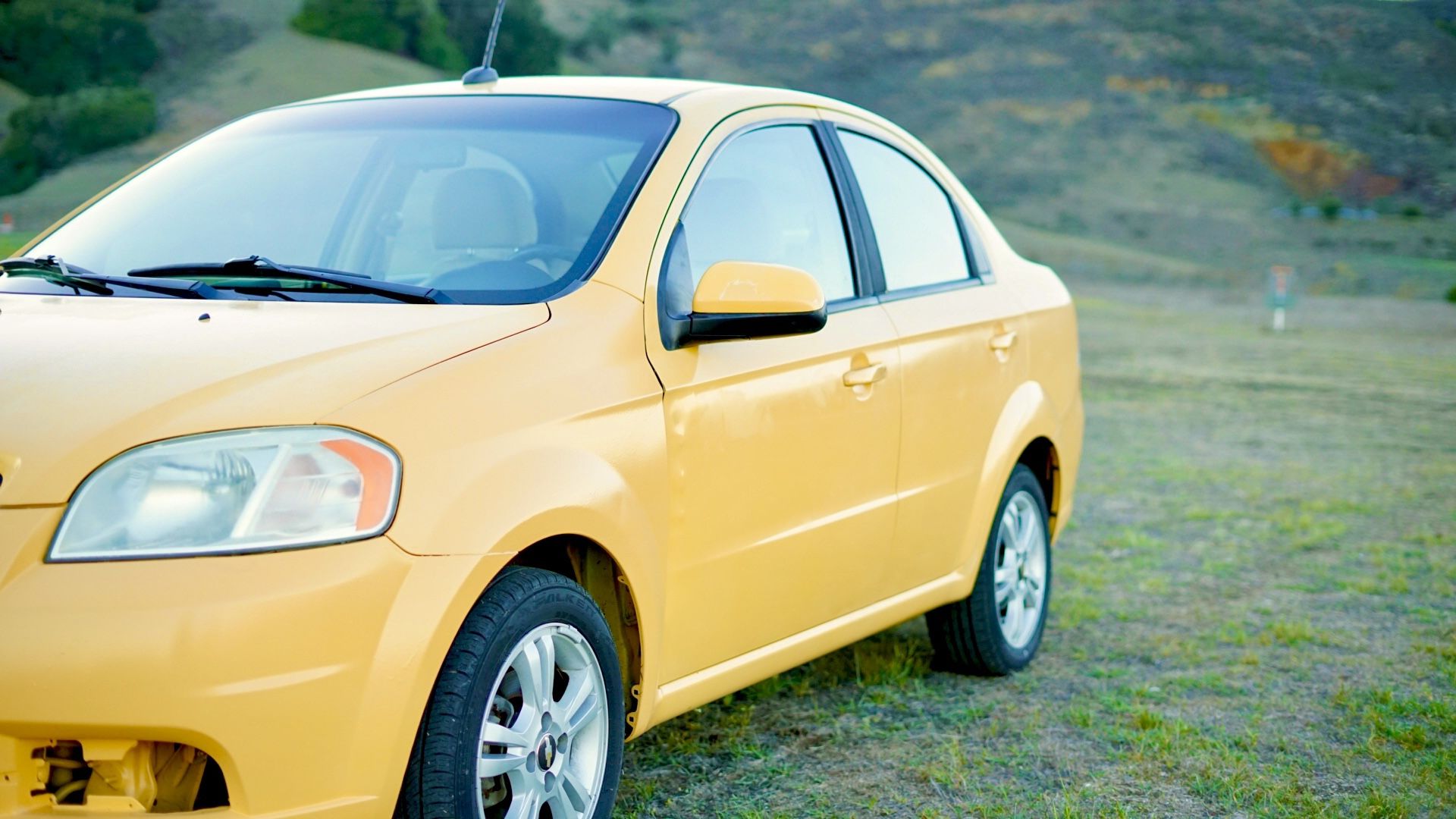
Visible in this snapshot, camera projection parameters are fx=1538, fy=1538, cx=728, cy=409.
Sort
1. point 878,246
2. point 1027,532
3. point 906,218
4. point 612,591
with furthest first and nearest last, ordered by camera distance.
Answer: point 1027,532 → point 906,218 → point 878,246 → point 612,591

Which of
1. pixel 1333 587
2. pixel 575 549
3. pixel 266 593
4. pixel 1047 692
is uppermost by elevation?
pixel 266 593

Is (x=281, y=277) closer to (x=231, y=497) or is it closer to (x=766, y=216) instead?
(x=231, y=497)

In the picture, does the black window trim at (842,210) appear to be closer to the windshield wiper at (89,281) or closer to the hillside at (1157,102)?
the windshield wiper at (89,281)

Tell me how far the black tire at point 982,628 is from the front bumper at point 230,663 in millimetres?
2618

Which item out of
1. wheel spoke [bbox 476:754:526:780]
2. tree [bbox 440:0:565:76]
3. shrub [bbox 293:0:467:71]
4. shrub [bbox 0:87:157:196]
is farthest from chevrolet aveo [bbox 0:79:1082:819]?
tree [bbox 440:0:565:76]

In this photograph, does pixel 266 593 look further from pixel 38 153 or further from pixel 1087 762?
pixel 38 153

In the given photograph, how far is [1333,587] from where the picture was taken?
21.1ft

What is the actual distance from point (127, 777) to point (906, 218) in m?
2.89

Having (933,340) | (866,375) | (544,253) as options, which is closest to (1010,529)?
(933,340)

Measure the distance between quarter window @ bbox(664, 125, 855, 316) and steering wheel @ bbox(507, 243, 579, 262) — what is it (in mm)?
216

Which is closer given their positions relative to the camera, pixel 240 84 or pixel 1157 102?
pixel 240 84

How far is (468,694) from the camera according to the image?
105 inches

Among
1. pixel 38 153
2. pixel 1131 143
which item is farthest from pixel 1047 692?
pixel 1131 143

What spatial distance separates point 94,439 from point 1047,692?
129 inches
